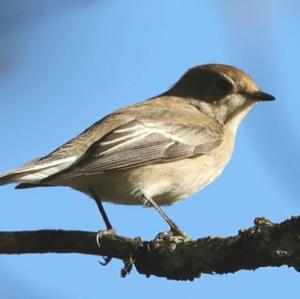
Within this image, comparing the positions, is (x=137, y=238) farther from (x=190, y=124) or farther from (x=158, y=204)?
(x=190, y=124)

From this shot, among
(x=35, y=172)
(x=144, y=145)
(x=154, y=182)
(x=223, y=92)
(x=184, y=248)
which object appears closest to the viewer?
(x=184, y=248)

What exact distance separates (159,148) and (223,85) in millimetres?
1402

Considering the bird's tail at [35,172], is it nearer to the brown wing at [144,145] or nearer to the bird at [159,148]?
the bird at [159,148]

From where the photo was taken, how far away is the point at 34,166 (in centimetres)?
542

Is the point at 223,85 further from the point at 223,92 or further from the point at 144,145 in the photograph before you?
the point at 144,145

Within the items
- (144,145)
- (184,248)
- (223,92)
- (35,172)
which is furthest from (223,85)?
(184,248)

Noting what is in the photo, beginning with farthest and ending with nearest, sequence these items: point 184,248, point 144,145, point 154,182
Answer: point 144,145 < point 154,182 < point 184,248

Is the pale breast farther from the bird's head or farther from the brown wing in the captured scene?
the bird's head

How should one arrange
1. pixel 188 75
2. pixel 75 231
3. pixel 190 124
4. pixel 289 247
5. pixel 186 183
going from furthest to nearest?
pixel 188 75, pixel 190 124, pixel 186 183, pixel 75 231, pixel 289 247

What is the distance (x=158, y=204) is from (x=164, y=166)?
12.6 inches

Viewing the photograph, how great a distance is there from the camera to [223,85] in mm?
7402

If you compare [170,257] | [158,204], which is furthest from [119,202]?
[170,257]

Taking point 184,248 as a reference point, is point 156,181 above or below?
below

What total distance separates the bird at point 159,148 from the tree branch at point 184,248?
1.88ft
